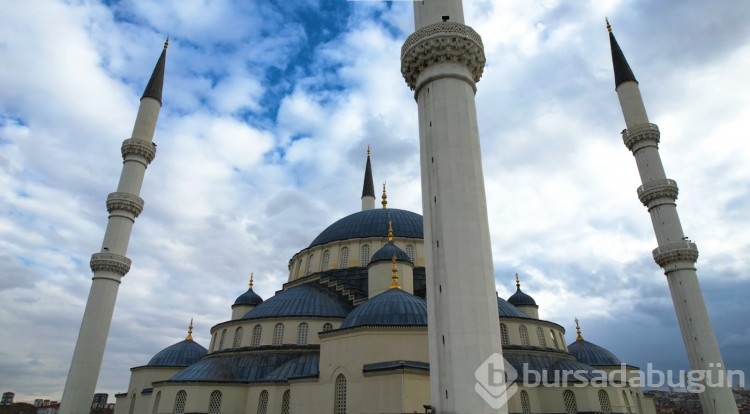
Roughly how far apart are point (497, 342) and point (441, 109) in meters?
6.88

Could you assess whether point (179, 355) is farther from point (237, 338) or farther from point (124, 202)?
point (124, 202)

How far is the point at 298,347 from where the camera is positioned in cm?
2242

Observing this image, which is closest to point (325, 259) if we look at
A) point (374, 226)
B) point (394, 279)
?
point (374, 226)

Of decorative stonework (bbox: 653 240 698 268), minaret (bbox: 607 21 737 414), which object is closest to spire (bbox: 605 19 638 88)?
minaret (bbox: 607 21 737 414)

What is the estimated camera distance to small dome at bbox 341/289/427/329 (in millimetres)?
18344

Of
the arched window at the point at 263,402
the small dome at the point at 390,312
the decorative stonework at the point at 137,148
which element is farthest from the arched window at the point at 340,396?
the decorative stonework at the point at 137,148

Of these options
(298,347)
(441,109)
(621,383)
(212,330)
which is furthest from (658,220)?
(212,330)

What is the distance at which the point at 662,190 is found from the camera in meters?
23.9

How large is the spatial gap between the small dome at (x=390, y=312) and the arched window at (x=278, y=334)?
17.0 ft

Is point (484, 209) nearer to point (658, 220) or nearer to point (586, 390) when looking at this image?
point (586, 390)

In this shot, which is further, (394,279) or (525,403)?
(394,279)

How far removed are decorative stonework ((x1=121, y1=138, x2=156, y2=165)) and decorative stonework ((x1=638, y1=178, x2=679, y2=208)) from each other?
2501cm

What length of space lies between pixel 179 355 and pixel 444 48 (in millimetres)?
22583

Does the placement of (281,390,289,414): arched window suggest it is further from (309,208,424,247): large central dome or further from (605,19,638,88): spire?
(605,19,638,88): spire
